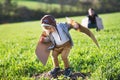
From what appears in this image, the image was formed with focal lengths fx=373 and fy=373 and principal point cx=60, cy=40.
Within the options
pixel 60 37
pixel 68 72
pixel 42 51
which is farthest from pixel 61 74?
pixel 60 37

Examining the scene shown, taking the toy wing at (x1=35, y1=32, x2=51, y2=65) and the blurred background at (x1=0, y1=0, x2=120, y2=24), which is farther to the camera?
the blurred background at (x1=0, y1=0, x2=120, y2=24)

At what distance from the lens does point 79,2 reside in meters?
68.4

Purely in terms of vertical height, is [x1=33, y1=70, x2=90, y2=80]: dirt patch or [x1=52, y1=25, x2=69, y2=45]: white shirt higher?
[x1=52, y1=25, x2=69, y2=45]: white shirt

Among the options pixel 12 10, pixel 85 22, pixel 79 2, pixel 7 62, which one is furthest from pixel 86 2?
pixel 7 62

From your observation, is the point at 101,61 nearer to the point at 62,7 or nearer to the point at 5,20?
the point at 5,20

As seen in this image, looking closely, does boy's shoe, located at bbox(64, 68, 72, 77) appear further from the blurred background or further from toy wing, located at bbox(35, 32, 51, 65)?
the blurred background

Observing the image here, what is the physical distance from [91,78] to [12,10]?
5538cm

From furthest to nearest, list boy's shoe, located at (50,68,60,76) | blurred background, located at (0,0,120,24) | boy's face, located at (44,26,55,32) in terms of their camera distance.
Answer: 1. blurred background, located at (0,0,120,24)
2. boy's shoe, located at (50,68,60,76)
3. boy's face, located at (44,26,55,32)

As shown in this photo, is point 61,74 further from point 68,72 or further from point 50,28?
point 50,28

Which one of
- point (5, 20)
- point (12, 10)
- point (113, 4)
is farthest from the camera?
point (113, 4)

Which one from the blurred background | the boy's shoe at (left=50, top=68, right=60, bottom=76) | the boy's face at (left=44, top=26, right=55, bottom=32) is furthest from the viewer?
the blurred background

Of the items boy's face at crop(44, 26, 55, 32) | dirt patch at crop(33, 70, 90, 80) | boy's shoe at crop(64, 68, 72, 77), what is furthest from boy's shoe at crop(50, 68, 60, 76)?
boy's face at crop(44, 26, 55, 32)

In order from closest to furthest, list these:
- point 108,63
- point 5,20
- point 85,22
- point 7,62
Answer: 1. point 108,63
2. point 7,62
3. point 85,22
4. point 5,20

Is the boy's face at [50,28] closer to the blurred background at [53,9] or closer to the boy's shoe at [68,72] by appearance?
the boy's shoe at [68,72]
